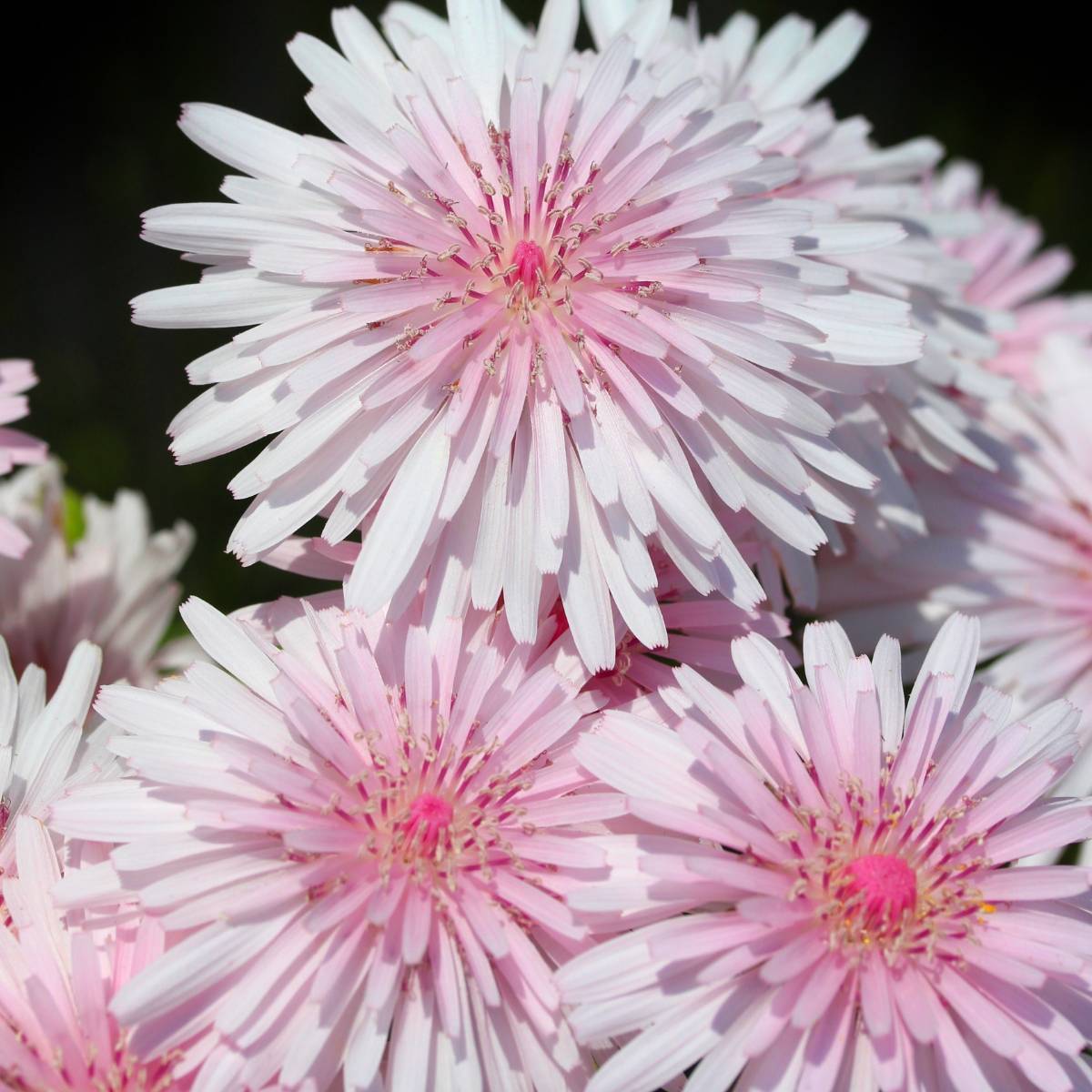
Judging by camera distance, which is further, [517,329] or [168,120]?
[168,120]

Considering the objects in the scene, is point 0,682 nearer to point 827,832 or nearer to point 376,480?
point 376,480

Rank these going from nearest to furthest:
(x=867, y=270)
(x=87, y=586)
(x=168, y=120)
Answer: (x=867, y=270), (x=87, y=586), (x=168, y=120)

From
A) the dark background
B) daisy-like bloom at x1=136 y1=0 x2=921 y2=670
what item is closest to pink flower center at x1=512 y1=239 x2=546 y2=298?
daisy-like bloom at x1=136 y1=0 x2=921 y2=670

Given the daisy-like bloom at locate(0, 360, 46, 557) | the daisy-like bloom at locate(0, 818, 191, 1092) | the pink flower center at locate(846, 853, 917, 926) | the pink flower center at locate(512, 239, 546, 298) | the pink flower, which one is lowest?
the daisy-like bloom at locate(0, 818, 191, 1092)

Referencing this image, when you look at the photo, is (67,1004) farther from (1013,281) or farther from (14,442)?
(1013,281)

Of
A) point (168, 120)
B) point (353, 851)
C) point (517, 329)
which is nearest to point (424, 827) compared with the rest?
point (353, 851)

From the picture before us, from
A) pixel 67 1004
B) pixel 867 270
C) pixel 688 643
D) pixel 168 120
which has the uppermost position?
pixel 168 120

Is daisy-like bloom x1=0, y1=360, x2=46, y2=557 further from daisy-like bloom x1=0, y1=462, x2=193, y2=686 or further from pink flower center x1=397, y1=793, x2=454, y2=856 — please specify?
pink flower center x1=397, y1=793, x2=454, y2=856

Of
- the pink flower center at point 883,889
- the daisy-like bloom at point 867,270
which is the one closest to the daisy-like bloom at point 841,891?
the pink flower center at point 883,889
